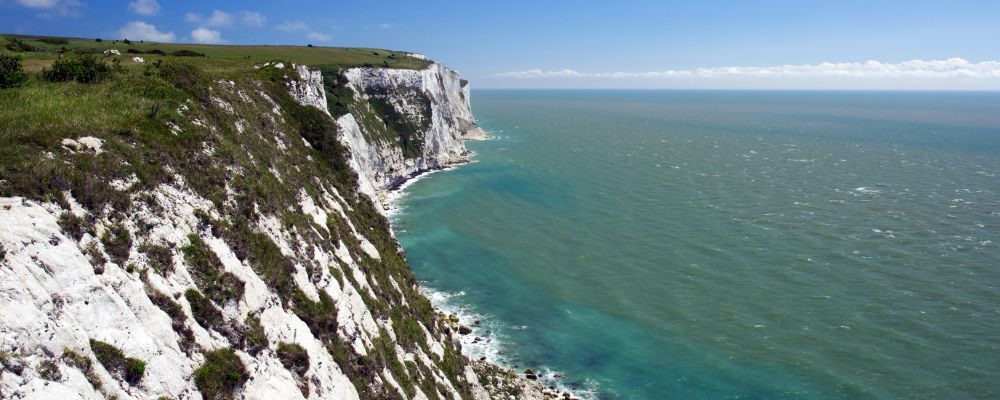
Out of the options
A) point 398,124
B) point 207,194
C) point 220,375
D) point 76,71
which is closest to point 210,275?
point 220,375

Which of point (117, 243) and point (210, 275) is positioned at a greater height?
point (117, 243)

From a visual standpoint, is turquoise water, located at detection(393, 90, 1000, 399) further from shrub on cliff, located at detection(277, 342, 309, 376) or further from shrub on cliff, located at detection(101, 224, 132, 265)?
shrub on cliff, located at detection(101, 224, 132, 265)

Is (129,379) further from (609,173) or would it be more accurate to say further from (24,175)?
(609,173)

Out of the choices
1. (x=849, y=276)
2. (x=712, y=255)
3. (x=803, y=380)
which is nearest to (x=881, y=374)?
(x=803, y=380)

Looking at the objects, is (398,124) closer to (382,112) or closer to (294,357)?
(382,112)

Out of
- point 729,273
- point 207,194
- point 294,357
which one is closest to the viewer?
point 294,357

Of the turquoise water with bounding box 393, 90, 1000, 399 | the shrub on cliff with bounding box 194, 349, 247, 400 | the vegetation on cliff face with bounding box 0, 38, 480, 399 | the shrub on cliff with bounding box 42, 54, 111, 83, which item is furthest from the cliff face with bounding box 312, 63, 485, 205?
the shrub on cliff with bounding box 194, 349, 247, 400

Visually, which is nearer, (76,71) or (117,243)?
(117,243)
